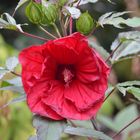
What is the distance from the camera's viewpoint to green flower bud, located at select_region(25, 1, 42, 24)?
86 cm

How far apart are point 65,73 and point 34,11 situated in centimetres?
14

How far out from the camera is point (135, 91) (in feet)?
2.89

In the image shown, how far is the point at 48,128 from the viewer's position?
82 centimetres

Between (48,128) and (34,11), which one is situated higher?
(34,11)

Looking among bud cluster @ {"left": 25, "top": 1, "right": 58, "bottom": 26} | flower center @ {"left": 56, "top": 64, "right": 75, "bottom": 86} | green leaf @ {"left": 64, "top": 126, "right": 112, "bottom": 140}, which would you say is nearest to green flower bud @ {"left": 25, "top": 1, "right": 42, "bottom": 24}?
bud cluster @ {"left": 25, "top": 1, "right": 58, "bottom": 26}

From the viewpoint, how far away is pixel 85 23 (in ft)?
2.85

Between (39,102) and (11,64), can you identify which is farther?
(11,64)

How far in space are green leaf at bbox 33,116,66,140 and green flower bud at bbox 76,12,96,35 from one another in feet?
0.60

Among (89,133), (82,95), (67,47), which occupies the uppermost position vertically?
(67,47)

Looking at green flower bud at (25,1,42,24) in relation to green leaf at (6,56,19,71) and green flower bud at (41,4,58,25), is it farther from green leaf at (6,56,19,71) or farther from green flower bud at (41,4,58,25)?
green leaf at (6,56,19,71)

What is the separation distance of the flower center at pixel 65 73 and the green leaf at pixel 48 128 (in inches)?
3.8

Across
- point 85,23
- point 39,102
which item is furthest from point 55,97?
point 85,23

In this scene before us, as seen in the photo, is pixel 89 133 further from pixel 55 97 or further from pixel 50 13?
pixel 50 13

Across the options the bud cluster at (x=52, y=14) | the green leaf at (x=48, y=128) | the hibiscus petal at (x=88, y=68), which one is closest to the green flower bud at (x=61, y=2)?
the bud cluster at (x=52, y=14)
